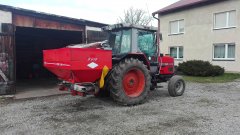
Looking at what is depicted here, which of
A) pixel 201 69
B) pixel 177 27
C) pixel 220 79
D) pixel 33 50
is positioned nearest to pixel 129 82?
pixel 220 79

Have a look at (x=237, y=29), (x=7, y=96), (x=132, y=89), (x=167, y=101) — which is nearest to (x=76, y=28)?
(x=7, y=96)

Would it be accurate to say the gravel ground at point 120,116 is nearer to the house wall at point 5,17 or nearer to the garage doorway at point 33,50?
the house wall at point 5,17

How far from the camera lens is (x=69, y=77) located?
6488mm

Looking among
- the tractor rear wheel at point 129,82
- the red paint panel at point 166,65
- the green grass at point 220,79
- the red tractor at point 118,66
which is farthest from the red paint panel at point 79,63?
the green grass at point 220,79

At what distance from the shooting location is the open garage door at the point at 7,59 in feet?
29.2

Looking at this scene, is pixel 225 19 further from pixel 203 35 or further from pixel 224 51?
pixel 224 51

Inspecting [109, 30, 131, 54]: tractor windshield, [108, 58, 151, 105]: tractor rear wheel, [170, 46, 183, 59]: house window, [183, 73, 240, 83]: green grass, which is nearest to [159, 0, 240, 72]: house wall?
[170, 46, 183, 59]: house window

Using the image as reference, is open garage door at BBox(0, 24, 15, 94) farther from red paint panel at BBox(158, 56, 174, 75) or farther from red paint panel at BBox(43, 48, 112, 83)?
red paint panel at BBox(158, 56, 174, 75)

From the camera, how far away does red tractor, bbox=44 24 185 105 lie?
20.3ft

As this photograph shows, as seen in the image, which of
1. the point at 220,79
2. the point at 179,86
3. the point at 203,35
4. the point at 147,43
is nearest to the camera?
the point at 147,43

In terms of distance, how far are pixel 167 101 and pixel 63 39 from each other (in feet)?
36.1

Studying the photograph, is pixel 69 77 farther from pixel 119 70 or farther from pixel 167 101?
pixel 167 101

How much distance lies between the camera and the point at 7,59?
9031mm

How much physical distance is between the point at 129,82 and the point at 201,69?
32.1ft
